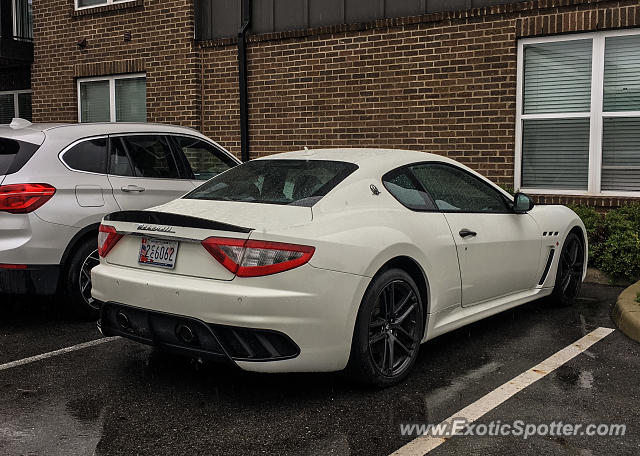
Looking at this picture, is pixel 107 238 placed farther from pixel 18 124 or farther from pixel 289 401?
pixel 18 124

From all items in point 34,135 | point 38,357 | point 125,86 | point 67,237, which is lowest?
point 38,357

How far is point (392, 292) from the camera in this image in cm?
449

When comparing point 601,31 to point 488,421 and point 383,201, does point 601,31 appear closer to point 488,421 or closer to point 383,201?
point 383,201

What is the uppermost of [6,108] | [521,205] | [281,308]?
[6,108]

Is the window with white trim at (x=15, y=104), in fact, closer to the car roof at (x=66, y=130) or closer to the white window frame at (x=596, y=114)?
the car roof at (x=66, y=130)

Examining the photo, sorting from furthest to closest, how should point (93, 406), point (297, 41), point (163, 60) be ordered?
point (163, 60), point (297, 41), point (93, 406)

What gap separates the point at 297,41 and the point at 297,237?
7295 millimetres

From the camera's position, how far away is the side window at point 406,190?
4879 millimetres

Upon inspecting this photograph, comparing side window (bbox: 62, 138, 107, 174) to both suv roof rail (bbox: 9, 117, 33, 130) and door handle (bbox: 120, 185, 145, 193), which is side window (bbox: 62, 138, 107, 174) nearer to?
door handle (bbox: 120, 185, 145, 193)

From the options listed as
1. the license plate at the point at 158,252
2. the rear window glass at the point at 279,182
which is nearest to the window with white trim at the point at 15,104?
the rear window glass at the point at 279,182

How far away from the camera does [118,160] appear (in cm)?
661

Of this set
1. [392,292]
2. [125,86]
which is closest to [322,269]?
[392,292]

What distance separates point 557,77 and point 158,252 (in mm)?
6188

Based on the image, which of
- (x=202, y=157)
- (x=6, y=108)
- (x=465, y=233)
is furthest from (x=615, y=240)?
(x=6, y=108)
